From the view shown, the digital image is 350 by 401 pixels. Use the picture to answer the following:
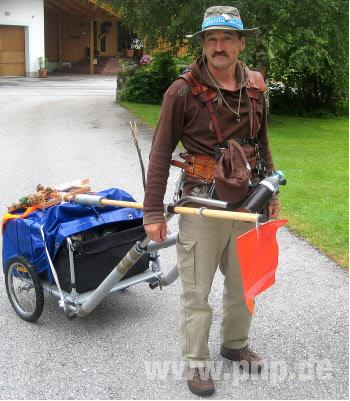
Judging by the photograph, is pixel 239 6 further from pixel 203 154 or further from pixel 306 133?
pixel 203 154

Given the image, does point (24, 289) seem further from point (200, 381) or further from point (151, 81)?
point (151, 81)

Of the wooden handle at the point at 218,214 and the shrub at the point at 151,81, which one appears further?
the shrub at the point at 151,81

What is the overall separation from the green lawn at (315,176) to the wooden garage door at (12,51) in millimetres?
17822

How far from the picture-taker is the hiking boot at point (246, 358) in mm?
3445

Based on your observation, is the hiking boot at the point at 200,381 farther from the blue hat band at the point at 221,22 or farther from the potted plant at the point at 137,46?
the potted plant at the point at 137,46

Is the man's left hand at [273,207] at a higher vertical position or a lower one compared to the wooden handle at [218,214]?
lower

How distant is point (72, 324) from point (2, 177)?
17.9 feet

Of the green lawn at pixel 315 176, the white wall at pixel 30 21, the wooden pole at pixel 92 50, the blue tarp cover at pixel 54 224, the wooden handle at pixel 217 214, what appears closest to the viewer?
the wooden handle at pixel 217 214

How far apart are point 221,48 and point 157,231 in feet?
3.31

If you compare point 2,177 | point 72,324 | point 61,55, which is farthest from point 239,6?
point 61,55

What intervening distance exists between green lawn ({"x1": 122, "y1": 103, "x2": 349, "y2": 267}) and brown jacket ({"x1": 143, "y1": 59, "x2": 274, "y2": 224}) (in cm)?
273

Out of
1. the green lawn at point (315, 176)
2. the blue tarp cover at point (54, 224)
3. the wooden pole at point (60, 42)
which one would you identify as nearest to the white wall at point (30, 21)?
the wooden pole at point (60, 42)

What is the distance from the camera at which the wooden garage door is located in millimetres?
33125

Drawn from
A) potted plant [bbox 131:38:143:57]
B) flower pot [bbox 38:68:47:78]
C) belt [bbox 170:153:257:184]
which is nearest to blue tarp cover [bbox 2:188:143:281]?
belt [bbox 170:153:257:184]
